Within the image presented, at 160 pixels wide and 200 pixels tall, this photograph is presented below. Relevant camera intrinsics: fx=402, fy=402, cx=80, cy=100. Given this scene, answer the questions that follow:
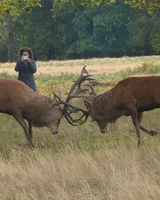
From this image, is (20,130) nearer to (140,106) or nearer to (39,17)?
(140,106)

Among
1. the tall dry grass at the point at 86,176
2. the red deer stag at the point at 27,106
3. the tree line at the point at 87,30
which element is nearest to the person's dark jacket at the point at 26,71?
the red deer stag at the point at 27,106

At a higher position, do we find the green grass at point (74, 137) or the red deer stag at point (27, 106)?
the red deer stag at point (27, 106)

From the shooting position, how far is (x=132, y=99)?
7.20 meters

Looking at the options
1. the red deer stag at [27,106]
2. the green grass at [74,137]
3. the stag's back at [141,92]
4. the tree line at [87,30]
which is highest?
the tree line at [87,30]

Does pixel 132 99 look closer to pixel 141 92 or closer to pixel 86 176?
pixel 141 92

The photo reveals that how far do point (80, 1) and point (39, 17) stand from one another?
44.7 metres

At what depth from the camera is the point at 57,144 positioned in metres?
7.93

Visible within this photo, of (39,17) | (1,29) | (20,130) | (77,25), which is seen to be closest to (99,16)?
(77,25)

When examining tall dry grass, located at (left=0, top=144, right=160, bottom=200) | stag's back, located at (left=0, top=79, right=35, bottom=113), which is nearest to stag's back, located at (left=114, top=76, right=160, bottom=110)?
tall dry grass, located at (left=0, top=144, right=160, bottom=200)

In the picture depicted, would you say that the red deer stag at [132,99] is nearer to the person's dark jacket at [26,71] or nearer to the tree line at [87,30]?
the person's dark jacket at [26,71]

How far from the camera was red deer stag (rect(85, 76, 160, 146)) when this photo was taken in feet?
23.2

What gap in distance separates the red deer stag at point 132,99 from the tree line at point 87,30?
44.9 m

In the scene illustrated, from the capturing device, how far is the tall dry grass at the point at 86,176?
474cm

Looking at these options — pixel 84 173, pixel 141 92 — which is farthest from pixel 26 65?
pixel 84 173
